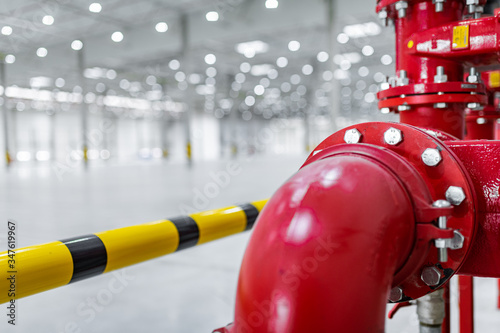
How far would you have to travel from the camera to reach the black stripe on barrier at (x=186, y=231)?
1.45 meters

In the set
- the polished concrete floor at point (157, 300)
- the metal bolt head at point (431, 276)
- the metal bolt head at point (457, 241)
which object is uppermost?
the metal bolt head at point (457, 241)

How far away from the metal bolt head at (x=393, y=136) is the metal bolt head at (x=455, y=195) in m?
0.11

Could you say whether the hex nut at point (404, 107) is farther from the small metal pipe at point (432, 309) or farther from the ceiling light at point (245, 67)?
the ceiling light at point (245, 67)

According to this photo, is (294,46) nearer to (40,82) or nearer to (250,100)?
(250,100)

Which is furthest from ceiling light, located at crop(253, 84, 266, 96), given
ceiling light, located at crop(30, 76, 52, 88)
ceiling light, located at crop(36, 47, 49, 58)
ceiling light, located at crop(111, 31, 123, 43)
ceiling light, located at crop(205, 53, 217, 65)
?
ceiling light, located at crop(36, 47, 49, 58)

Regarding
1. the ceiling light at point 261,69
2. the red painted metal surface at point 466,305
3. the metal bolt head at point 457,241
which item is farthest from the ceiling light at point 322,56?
the metal bolt head at point 457,241

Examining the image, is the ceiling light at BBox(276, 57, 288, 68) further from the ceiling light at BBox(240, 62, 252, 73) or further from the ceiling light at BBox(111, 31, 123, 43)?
the ceiling light at BBox(111, 31, 123, 43)

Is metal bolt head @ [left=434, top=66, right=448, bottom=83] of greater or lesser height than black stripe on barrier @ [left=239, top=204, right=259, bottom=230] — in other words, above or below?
above

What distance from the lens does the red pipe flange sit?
65 centimetres

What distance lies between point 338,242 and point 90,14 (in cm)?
1169

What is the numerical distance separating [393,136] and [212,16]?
13218 mm

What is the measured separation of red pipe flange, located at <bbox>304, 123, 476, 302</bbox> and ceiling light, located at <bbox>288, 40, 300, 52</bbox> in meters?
17.5

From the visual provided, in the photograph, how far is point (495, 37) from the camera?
98cm

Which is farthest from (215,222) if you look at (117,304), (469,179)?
(469,179)
